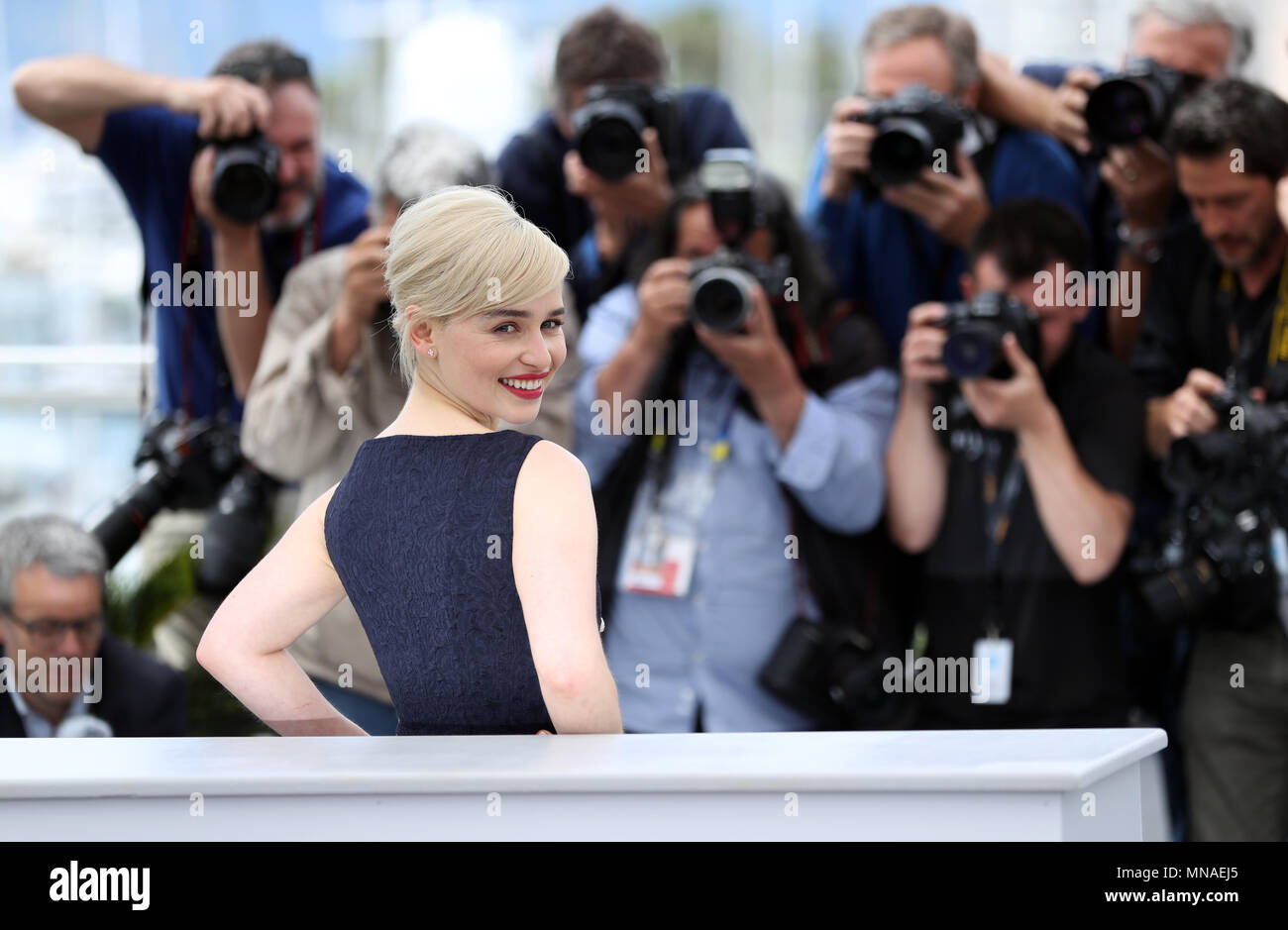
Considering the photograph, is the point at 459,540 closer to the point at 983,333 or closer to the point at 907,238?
the point at 983,333

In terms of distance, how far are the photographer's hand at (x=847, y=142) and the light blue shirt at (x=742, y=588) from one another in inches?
20.3

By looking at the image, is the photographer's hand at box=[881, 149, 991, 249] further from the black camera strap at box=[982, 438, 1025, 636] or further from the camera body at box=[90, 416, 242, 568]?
the camera body at box=[90, 416, 242, 568]

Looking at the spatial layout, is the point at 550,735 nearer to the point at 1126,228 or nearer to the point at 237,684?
the point at 237,684

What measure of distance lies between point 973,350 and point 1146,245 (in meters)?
0.52

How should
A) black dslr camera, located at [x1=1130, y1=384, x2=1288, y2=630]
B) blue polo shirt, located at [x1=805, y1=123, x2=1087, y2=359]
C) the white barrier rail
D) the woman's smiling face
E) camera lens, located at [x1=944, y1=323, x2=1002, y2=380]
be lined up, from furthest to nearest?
blue polo shirt, located at [x1=805, y1=123, x2=1087, y2=359], camera lens, located at [x1=944, y1=323, x2=1002, y2=380], black dslr camera, located at [x1=1130, y1=384, x2=1288, y2=630], the woman's smiling face, the white barrier rail

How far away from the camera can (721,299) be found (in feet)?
9.00

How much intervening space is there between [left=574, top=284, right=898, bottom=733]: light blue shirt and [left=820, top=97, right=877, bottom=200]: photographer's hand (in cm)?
52

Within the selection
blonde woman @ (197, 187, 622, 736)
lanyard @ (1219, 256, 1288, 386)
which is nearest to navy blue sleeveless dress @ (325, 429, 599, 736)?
blonde woman @ (197, 187, 622, 736)

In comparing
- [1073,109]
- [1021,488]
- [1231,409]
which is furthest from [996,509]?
[1073,109]

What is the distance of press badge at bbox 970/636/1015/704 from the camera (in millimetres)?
2770

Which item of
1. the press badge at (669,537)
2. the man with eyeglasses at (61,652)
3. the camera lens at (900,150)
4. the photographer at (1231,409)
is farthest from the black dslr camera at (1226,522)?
the man with eyeglasses at (61,652)

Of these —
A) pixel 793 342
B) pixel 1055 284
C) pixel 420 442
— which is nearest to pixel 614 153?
pixel 793 342

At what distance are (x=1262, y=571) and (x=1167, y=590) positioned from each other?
0.18 meters
